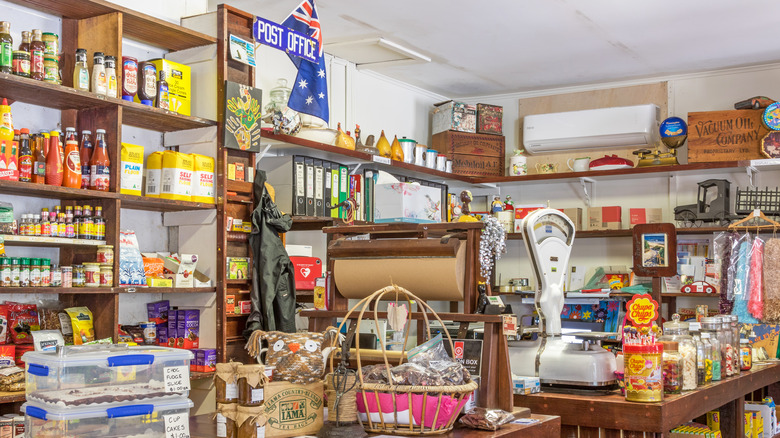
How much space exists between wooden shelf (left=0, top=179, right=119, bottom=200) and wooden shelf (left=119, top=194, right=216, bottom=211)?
0.41 ft

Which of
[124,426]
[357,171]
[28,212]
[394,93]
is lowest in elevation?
[124,426]

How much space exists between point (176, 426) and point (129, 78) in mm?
2255

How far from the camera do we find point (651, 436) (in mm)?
2764

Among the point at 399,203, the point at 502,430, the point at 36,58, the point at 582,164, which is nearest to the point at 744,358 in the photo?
the point at 399,203

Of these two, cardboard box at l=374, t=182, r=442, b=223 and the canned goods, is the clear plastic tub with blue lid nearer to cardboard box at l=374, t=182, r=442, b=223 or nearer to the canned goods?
cardboard box at l=374, t=182, r=442, b=223

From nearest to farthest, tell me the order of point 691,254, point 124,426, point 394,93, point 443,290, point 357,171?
point 124,426, point 443,290, point 357,171, point 691,254, point 394,93

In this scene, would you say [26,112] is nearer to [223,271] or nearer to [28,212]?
[28,212]

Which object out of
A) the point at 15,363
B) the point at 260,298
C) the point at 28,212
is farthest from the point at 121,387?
the point at 260,298

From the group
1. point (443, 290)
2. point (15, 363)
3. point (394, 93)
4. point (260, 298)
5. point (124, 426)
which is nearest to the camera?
point (124, 426)

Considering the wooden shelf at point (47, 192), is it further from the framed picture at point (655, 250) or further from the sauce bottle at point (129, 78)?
the framed picture at point (655, 250)

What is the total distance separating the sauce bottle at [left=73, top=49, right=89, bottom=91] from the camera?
355 centimetres

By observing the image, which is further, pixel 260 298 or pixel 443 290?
pixel 260 298

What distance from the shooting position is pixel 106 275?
3625mm

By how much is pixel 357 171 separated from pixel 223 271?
195 cm
